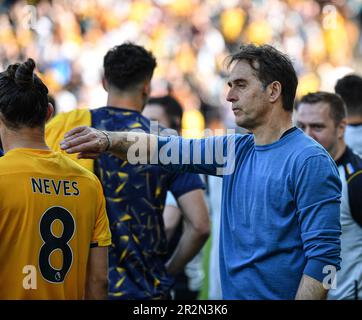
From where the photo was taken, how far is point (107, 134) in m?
3.59

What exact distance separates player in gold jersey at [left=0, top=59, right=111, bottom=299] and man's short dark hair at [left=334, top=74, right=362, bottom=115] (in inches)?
117

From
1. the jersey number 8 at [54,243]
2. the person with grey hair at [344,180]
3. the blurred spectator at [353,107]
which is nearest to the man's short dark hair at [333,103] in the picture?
the person with grey hair at [344,180]

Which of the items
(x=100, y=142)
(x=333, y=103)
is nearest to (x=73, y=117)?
(x=100, y=142)

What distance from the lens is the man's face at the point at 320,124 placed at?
4910 mm

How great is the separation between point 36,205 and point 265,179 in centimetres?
96

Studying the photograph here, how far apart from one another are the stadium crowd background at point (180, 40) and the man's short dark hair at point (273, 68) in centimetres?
1273

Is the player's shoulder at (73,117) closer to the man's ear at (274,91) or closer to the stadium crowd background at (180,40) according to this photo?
the man's ear at (274,91)

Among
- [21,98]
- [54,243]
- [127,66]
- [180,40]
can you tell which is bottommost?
[54,243]

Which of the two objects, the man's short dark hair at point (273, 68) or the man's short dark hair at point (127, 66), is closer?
the man's short dark hair at point (273, 68)

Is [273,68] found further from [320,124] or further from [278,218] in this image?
[320,124]

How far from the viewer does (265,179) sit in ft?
11.1

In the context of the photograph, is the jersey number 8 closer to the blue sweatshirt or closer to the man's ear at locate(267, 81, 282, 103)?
the blue sweatshirt

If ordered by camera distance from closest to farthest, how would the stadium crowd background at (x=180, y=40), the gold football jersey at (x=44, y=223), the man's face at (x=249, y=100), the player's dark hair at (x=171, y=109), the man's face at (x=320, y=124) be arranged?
the gold football jersey at (x=44, y=223), the man's face at (x=249, y=100), the man's face at (x=320, y=124), the player's dark hair at (x=171, y=109), the stadium crowd background at (x=180, y=40)

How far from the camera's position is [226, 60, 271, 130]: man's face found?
3.52m
